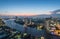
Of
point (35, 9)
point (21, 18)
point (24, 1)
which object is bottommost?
point (21, 18)

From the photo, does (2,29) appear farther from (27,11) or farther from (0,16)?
(27,11)

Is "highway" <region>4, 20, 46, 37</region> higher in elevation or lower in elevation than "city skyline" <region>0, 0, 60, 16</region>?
lower

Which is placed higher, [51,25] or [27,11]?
[27,11]

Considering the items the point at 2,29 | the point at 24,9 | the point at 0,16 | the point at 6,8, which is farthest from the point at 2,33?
the point at 24,9

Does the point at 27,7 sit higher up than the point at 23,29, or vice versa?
the point at 27,7

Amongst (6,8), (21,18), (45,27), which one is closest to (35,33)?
(45,27)

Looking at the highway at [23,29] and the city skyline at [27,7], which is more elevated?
the city skyline at [27,7]
